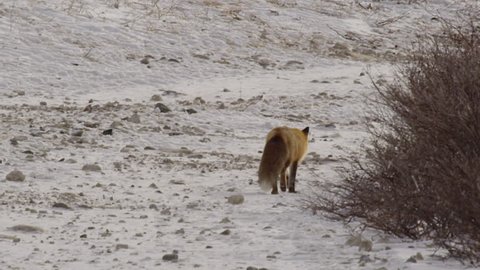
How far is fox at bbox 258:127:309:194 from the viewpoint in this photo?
34.9 ft

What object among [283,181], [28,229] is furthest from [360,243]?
[283,181]

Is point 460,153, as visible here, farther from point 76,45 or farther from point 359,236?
point 76,45

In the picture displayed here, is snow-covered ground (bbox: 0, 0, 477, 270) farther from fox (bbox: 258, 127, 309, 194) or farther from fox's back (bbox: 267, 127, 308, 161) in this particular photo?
fox's back (bbox: 267, 127, 308, 161)

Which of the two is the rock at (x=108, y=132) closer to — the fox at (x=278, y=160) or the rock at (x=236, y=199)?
the fox at (x=278, y=160)

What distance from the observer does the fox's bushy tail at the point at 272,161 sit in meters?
10.6

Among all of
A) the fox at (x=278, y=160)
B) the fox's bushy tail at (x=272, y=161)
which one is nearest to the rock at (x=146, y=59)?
the fox at (x=278, y=160)

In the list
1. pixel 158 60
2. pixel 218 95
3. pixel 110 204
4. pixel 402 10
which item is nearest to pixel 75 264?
pixel 110 204

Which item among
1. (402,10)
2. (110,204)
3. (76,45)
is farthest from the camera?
(402,10)

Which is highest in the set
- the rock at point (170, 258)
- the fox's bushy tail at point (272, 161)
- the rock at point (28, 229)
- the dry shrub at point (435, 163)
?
the dry shrub at point (435, 163)

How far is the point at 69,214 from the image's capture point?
8984 millimetres

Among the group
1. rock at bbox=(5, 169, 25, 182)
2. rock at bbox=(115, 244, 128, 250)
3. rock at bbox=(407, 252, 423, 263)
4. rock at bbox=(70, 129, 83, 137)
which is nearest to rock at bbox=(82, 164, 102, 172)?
rock at bbox=(5, 169, 25, 182)

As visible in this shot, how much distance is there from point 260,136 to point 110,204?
5.81 meters

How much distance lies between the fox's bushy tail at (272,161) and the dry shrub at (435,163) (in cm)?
229

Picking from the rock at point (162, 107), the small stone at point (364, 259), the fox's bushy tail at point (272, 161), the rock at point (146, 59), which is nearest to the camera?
the small stone at point (364, 259)
